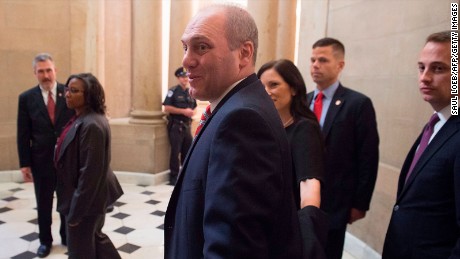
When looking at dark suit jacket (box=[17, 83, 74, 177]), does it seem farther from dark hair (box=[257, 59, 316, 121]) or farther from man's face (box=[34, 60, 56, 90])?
dark hair (box=[257, 59, 316, 121])

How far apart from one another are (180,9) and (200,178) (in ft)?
20.2

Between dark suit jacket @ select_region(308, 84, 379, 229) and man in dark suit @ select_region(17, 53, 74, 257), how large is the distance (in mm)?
2708

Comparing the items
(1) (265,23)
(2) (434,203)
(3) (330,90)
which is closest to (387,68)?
(3) (330,90)

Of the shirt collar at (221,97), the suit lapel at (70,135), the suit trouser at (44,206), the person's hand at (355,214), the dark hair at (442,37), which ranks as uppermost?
the dark hair at (442,37)

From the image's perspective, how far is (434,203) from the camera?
162cm

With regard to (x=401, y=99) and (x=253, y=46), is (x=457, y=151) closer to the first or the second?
(x=253, y=46)

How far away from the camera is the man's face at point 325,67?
283 centimetres

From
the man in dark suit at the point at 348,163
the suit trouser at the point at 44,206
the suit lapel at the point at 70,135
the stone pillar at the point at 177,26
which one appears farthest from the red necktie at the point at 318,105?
the stone pillar at the point at 177,26

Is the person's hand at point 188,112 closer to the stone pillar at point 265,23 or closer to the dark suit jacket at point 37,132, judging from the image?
the stone pillar at point 265,23

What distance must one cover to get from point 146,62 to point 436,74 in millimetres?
5085

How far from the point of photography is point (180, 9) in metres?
6.67

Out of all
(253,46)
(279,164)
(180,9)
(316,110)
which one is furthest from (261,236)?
(180,9)

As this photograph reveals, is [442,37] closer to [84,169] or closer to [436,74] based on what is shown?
[436,74]

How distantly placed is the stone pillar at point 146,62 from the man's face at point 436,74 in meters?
4.93
